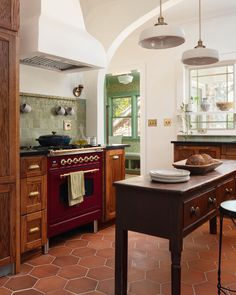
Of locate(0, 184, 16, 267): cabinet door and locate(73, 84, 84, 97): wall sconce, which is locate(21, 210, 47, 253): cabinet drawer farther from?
locate(73, 84, 84, 97): wall sconce

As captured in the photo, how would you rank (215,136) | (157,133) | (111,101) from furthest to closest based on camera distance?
(111,101), (157,133), (215,136)

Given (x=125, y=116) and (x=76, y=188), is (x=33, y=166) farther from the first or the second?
(x=125, y=116)

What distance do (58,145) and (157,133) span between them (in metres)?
2.38

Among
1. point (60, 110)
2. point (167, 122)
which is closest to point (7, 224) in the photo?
point (60, 110)

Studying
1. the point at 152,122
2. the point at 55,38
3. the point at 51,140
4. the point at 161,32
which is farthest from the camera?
the point at 152,122

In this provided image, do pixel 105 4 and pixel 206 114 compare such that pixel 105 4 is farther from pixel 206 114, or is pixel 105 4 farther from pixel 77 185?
pixel 77 185

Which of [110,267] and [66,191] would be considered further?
[66,191]

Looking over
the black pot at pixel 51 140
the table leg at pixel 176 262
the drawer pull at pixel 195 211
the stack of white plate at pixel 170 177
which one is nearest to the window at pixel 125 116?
the black pot at pixel 51 140

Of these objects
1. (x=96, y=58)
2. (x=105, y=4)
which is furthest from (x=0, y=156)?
(x=105, y=4)

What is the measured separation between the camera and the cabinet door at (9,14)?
242cm

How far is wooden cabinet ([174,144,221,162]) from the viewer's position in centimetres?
421

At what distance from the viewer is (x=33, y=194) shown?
286 centimetres

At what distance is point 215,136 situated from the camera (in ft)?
16.1

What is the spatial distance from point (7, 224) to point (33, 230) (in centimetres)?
42
